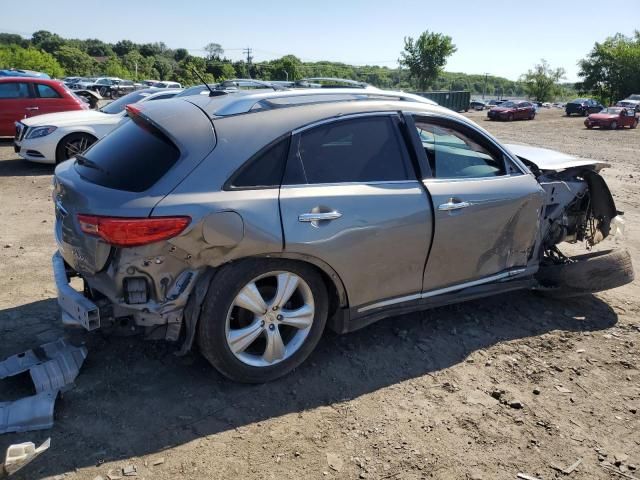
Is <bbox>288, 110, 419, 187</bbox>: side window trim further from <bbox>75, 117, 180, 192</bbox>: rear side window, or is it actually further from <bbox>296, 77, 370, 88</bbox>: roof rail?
<bbox>296, 77, 370, 88</bbox>: roof rail

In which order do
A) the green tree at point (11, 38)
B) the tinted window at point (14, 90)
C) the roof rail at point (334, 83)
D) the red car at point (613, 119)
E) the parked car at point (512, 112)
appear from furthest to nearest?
the green tree at point (11, 38) < the parked car at point (512, 112) < the red car at point (613, 119) < the tinted window at point (14, 90) < the roof rail at point (334, 83)

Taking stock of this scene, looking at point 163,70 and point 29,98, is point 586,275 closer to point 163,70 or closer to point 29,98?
point 29,98

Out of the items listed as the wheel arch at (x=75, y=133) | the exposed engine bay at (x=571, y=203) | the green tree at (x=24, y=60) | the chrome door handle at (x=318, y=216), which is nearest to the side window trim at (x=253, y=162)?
the chrome door handle at (x=318, y=216)

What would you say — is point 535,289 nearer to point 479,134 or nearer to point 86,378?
point 479,134

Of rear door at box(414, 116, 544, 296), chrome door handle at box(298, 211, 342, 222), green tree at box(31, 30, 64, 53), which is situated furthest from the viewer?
green tree at box(31, 30, 64, 53)

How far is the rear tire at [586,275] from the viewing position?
14.7 ft

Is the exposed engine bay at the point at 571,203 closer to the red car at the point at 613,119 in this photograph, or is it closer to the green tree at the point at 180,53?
the red car at the point at 613,119

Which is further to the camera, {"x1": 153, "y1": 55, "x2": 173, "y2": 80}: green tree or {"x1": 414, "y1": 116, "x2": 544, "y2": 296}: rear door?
{"x1": 153, "y1": 55, "x2": 173, "y2": 80}: green tree

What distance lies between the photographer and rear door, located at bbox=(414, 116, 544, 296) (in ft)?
12.0

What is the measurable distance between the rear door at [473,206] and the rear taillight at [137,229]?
170 cm

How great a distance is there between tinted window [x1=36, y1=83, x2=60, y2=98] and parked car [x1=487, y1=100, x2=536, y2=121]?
116ft

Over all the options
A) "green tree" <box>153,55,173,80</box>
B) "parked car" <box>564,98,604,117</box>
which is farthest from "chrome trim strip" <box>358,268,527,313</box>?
"green tree" <box>153,55,173,80</box>

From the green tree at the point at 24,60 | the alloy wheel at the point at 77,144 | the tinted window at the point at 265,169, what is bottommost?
the alloy wheel at the point at 77,144

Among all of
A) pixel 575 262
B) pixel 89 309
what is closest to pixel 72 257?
pixel 89 309
